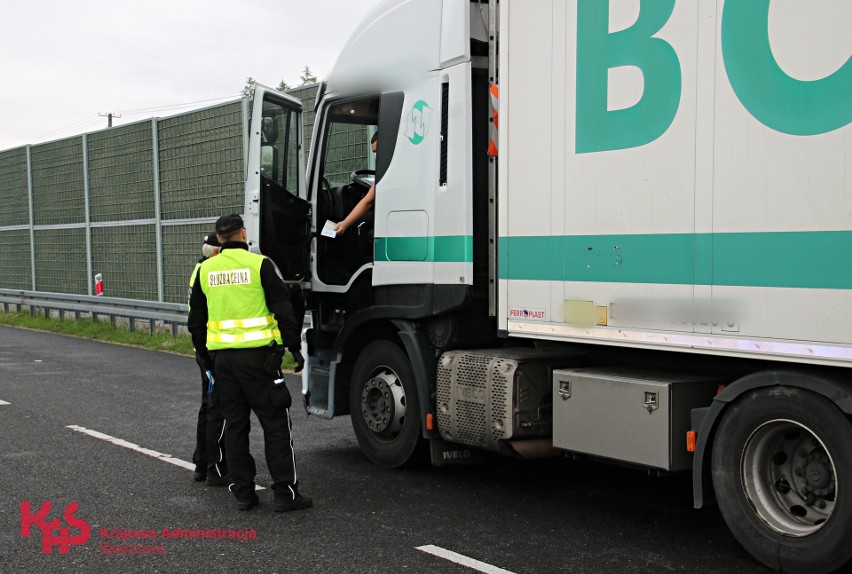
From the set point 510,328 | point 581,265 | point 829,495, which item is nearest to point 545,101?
point 581,265

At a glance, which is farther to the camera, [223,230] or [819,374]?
[223,230]

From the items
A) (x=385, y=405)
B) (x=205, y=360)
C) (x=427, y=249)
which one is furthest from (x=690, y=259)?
(x=205, y=360)

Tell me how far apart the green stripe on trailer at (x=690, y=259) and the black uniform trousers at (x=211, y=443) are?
225cm

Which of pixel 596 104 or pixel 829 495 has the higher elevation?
pixel 596 104

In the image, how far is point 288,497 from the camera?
19.6 ft

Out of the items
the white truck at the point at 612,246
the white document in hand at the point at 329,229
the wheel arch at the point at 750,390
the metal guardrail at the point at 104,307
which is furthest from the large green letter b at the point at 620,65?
the metal guardrail at the point at 104,307

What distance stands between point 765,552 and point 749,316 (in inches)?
44.6

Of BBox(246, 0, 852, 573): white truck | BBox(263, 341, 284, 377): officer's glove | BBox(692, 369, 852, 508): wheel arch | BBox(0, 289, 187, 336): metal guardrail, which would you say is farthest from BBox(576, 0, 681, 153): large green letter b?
BBox(0, 289, 187, 336): metal guardrail

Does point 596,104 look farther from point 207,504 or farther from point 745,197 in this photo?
point 207,504

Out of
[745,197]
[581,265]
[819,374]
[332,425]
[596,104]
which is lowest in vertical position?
[332,425]

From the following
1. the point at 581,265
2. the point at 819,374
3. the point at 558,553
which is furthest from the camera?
the point at 581,265

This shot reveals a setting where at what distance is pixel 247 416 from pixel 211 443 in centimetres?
61

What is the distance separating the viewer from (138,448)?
7734 mm

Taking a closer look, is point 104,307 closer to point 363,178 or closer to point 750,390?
point 363,178
